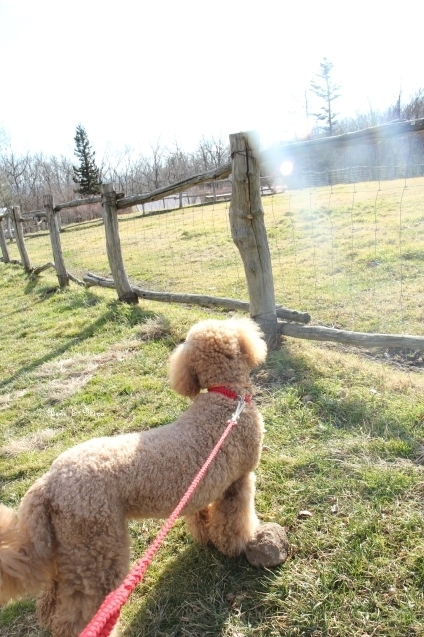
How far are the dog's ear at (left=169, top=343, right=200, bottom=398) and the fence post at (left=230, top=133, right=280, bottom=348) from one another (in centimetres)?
215

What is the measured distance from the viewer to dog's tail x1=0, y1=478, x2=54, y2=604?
5.51 ft

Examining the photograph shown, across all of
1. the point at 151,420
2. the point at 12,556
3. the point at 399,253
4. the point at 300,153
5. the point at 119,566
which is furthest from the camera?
the point at 399,253

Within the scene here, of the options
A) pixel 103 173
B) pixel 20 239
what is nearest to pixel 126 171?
pixel 103 173

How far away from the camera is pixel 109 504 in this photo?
1.88 meters

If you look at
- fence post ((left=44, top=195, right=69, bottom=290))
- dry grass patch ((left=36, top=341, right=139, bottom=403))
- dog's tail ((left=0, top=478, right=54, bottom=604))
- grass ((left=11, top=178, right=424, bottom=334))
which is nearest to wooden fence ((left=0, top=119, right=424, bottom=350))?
grass ((left=11, top=178, right=424, bottom=334))

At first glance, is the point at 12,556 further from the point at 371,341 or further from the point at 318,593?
the point at 371,341

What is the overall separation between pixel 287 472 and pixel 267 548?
699 millimetres

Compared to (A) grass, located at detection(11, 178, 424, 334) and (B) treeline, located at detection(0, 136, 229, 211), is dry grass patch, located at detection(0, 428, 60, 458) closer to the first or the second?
(A) grass, located at detection(11, 178, 424, 334)

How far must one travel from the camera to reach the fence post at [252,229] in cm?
429

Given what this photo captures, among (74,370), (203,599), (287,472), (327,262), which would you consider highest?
(327,262)

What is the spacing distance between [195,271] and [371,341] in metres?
5.78

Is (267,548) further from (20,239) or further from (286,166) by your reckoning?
(20,239)

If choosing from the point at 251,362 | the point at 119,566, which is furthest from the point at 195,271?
the point at 119,566

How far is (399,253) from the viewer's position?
23.4 ft
